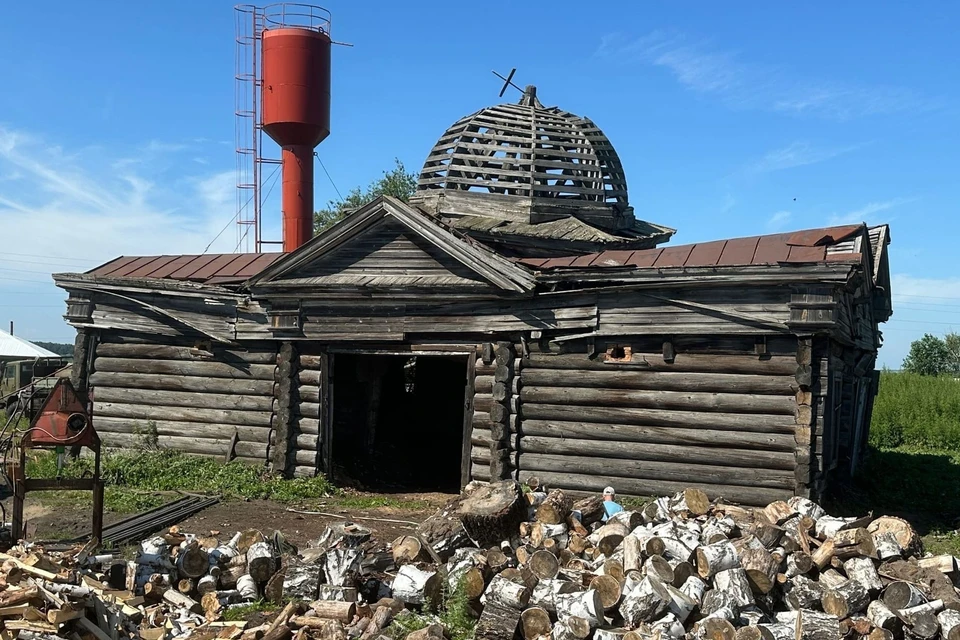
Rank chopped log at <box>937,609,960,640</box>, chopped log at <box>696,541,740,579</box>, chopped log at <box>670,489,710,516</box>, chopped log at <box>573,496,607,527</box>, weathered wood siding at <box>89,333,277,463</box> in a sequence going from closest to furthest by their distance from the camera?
chopped log at <box>937,609,960,640</box>
chopped log at <box>696,541,740,579</box>
chopped log at <box>573,496,607,527</box>
chopped log at <box>670,489,710,516</box>
weathered wood siding at <box>89,333,277,463</box>

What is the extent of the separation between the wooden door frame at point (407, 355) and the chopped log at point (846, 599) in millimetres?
7246

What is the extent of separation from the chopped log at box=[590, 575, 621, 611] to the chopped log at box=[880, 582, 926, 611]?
2393 mm

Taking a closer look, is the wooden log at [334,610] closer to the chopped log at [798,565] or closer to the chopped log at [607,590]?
the chopped log at [607,590]

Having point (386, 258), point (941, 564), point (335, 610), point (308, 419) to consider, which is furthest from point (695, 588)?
point (308, 419)

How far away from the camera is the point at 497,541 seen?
367 inches

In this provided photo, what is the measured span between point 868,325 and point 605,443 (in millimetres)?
8178

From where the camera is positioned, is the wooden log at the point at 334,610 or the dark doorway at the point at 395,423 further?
the dark doorway at the point at 395,423

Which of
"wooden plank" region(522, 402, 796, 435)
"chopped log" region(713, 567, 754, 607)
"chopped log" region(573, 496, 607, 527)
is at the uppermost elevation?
"wooden plank" region(522, 402, 796, 435)

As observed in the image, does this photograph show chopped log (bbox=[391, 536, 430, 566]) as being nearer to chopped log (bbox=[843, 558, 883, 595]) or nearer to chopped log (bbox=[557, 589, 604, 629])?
chopped log (bbox=[557, 589, 604, 629])

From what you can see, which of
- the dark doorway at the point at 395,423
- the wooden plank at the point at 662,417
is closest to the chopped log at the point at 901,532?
the wooden plank at the point at 662,417

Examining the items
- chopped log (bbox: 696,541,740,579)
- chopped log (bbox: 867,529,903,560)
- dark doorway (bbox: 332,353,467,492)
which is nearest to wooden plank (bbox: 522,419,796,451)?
dark doorway (bbox: 332,353,467,492)

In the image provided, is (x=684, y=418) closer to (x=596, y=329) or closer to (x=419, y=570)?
(x=596, y=329)

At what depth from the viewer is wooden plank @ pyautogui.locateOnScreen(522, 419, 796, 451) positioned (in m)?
12.5

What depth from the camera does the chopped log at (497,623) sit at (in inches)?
302
